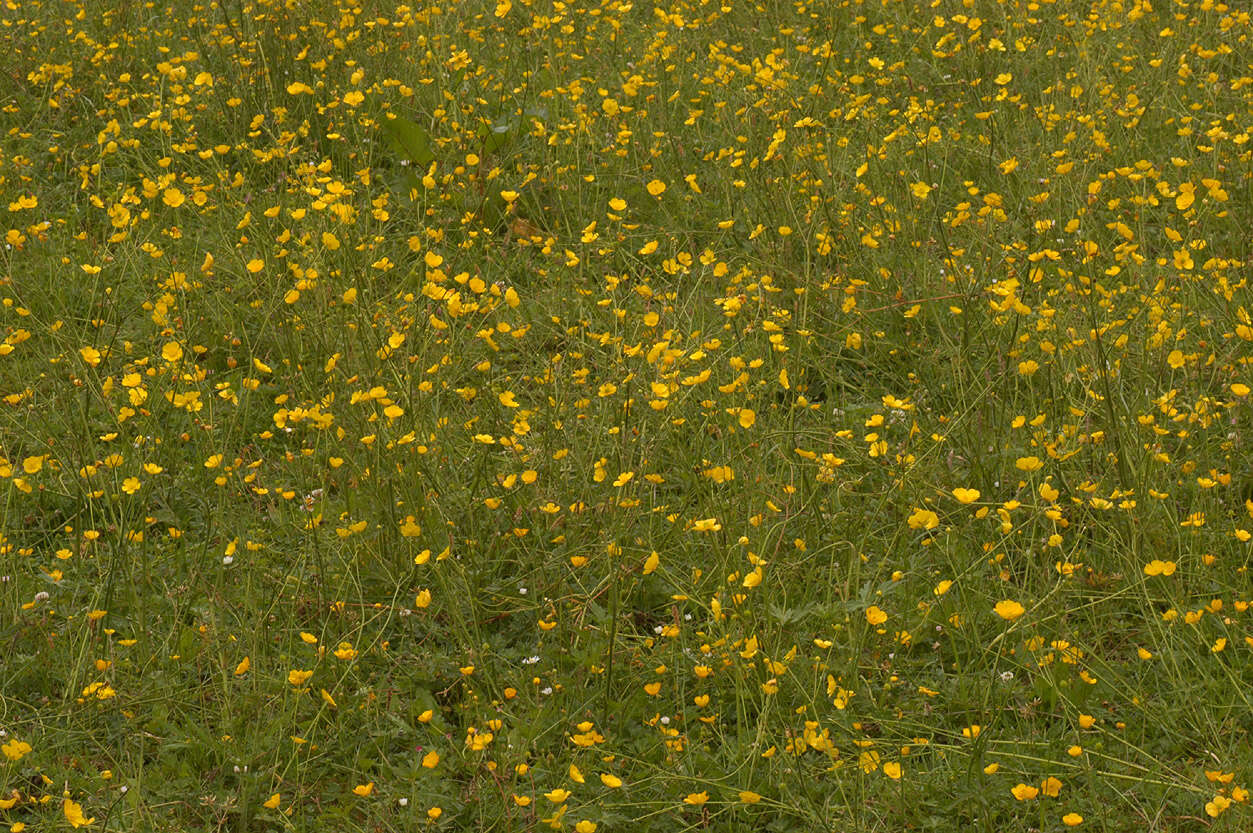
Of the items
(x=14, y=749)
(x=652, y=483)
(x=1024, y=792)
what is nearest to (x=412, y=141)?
(x=652, y=483)

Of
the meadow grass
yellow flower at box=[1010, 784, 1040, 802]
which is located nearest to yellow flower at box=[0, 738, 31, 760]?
the meadow grass

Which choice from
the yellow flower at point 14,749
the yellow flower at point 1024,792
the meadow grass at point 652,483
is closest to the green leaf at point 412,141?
the meadow grass at point 652,483

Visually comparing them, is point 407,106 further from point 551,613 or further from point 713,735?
point 713,735

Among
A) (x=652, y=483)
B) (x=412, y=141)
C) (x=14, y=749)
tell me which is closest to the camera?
(x=14, y=749)

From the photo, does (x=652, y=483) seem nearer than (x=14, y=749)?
No

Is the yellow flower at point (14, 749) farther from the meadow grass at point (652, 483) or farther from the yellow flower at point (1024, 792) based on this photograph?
the yellow flower at point (1024, 792)

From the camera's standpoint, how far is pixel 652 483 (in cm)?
289

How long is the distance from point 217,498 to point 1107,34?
365 centimetres

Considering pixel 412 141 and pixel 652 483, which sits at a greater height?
pixel 412 141

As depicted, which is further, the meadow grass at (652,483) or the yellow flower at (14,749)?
the meadow grass at (652,483)

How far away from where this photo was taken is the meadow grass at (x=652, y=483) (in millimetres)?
2262

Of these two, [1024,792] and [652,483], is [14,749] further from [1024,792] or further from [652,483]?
[1024,792]

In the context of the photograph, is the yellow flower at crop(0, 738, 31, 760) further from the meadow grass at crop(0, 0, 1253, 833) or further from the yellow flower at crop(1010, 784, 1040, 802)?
the yellow flower at crop(1010, 784, 1040, 802)

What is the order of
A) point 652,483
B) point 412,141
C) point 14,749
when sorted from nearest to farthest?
point 14,749 → point 652,483 → point 412,141
